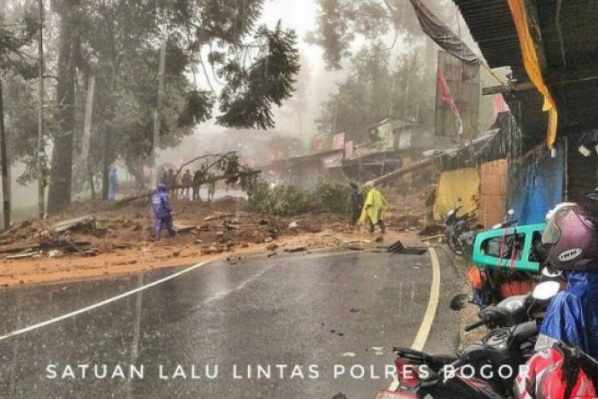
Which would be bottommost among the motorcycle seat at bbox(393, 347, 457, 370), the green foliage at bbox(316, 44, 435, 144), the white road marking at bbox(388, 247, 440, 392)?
the white road marking at bbox(388, 247, 440, 392)

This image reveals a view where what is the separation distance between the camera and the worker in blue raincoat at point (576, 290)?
203 centimetres

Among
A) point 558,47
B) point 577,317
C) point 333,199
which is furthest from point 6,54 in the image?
point 577,317

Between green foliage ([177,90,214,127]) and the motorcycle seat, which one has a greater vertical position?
green foliage ([177,90,214,127])

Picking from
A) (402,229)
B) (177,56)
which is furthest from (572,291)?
(177,56)

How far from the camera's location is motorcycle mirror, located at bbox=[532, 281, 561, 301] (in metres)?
2.45

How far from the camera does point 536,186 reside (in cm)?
1259

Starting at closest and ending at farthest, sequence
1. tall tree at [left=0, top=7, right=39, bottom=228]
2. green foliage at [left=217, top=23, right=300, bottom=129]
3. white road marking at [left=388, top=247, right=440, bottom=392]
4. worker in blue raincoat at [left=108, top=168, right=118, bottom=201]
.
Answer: white road marking at [left=388, top=247, right=440, bottom=392], tall tree at [left=0, top=7, right=39, bottom=228], green foliage at [left=217, top=23, right=300, bottom=129], worker in blue raincoat at [left=108, top=168, right=118, bottom=201]

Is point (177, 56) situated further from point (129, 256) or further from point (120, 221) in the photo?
point (129, 256)

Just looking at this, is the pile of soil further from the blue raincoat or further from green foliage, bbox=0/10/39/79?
the blue raincoat

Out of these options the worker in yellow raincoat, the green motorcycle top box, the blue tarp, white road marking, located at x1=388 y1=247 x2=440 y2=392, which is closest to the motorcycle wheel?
white road marking, located at x1=388 y1=247 x2=440 y2=392

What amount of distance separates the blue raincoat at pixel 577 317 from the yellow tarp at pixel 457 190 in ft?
56.9

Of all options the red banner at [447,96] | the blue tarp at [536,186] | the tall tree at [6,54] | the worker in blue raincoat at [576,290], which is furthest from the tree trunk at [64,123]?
the worker in blue raincoat at [576,290]

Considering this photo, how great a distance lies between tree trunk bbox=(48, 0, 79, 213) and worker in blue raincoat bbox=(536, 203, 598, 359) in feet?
81.6

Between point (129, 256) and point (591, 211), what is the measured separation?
13.2 meters
